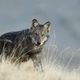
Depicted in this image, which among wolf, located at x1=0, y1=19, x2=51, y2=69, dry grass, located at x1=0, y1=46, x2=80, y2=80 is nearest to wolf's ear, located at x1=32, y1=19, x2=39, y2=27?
wolf, located at x1=0, y1=19, x2=51, y2=69

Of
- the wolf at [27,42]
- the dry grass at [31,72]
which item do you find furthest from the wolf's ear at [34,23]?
the dry grass at [31,72]

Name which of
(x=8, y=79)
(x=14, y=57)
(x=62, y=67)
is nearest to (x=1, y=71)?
(x=8, y=79)

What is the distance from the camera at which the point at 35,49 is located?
15.9 m

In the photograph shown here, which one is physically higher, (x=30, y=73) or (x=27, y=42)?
(x=27, y=42)

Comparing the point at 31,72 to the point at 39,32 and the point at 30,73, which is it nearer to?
the point at 30,73

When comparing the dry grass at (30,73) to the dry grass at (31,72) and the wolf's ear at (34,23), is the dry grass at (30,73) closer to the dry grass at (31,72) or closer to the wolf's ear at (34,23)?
the dry grass at (31,72)

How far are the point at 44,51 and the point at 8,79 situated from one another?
3689 mm

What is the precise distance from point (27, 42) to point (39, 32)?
0.85 m

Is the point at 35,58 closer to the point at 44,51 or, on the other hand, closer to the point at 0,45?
the point at 44,51

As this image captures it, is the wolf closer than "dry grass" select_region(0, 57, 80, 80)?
No

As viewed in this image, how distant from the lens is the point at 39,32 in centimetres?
1680

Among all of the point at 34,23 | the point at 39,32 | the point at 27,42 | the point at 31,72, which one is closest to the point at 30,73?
the point at 31,72

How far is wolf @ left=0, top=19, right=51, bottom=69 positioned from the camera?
1580cm

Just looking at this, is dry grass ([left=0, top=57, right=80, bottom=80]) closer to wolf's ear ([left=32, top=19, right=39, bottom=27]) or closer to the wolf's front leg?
the wolf's front leg
